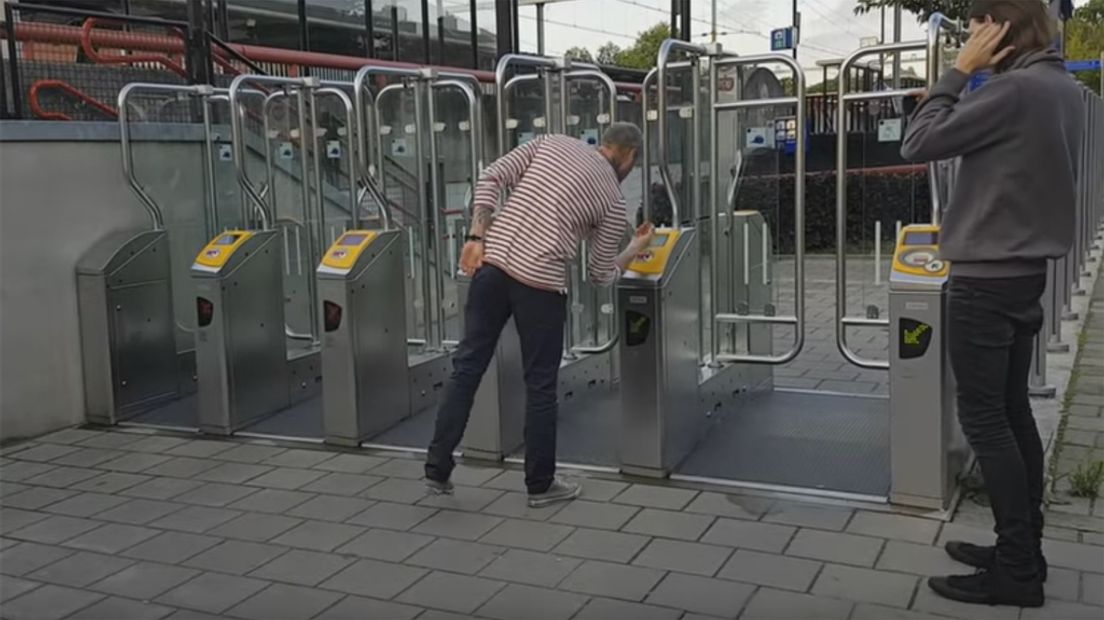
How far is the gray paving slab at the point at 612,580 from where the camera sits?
3.44 meters

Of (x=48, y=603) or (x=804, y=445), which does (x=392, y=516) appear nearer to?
(x=48, y=603)

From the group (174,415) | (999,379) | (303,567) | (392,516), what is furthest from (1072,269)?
(303,567)

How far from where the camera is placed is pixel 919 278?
156 inches

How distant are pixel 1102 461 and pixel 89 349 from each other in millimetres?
5174

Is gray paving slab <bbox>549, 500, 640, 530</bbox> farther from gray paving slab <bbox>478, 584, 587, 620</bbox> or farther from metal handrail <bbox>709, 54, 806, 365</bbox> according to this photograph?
metal handrail <bbox>709, 54, 806, 365</bbox>

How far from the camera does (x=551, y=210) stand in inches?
161

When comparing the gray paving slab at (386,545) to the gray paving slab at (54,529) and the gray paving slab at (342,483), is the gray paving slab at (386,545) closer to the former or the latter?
the gray paving slab at (342,483)

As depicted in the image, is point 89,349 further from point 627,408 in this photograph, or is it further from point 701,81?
point 701,81

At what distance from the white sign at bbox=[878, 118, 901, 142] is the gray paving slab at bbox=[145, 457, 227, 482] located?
3517 mm

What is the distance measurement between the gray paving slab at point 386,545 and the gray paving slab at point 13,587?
1.08m

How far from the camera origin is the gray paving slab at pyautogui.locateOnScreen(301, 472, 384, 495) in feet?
15.1

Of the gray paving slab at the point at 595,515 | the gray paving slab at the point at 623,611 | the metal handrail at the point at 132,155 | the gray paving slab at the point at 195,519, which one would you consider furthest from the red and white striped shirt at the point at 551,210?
the metal handrail at the point at 132,155

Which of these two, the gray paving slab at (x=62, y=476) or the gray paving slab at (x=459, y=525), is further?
the gray paving slab at (x=62, y=476)

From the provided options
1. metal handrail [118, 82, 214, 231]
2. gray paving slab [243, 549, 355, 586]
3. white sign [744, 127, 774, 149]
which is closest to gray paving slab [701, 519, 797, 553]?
gray paving slab [243, 549, 355, 586]
